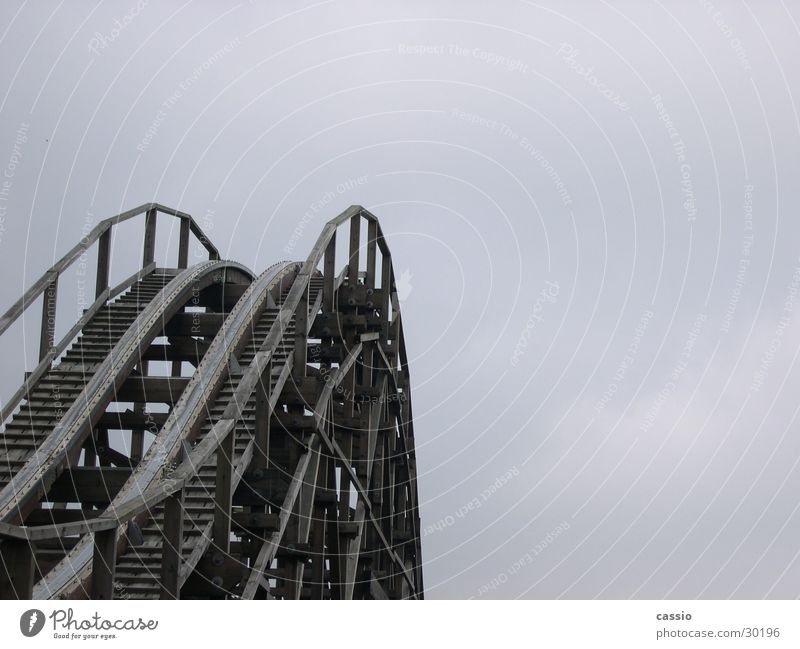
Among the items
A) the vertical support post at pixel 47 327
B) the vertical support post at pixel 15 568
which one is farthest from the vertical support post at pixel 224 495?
the vertical support post at pixel 47 327

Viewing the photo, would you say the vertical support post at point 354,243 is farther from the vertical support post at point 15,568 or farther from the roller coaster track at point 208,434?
the vertical support post at point 15,568

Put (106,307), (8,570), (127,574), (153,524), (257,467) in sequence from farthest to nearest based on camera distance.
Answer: (106,307) < (257,467) < (153,524) < (127,574) < (8,570)

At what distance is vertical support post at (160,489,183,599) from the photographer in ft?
31.8

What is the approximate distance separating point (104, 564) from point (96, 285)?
793 centimetres

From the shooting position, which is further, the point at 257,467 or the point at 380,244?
the point at 380,244

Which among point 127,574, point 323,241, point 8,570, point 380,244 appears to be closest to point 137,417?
point 323,241

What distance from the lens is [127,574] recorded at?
1079 centimetres

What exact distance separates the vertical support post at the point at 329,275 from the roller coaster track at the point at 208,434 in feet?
0.09

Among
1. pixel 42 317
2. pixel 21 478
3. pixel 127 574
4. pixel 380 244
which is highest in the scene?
pixel 380 244

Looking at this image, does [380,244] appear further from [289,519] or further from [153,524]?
[153,524]

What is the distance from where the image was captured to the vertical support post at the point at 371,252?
18.2m

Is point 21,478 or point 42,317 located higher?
point 42,317
